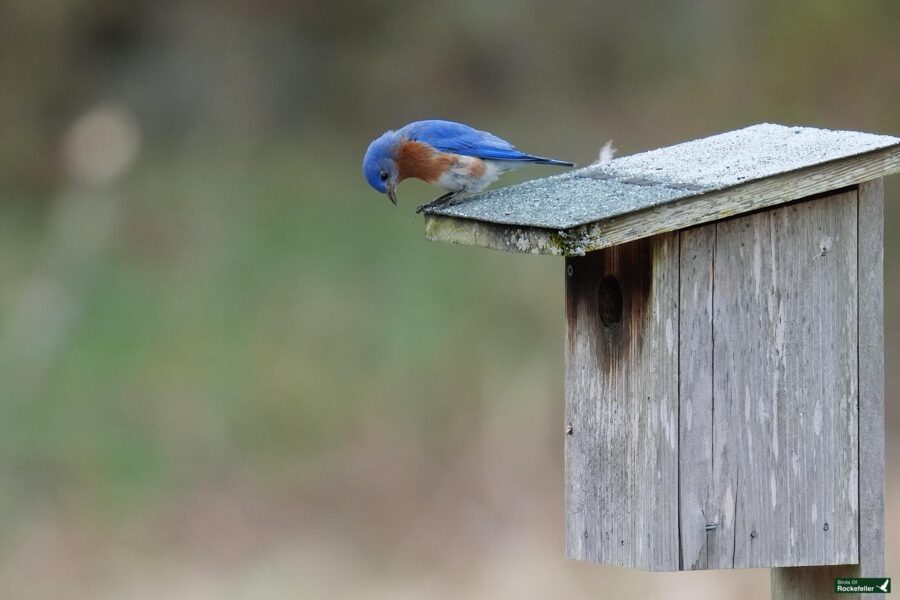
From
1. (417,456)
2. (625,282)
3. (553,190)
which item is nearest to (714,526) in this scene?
(625,282)

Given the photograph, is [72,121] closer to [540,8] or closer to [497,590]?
[540,8]

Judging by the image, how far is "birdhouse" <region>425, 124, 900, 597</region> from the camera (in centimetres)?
318

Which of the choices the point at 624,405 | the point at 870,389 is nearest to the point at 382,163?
the point at 624,405

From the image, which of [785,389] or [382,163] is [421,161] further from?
[785,389]

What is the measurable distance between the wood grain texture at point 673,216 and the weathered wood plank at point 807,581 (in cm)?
90

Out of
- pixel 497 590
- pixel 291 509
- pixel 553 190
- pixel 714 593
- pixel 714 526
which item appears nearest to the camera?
pixel 714 526

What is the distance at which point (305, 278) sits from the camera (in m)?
7.96

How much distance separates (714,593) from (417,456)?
1.83m

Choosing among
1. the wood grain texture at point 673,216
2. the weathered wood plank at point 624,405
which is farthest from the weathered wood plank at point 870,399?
the weathered wood plank at point 624,405

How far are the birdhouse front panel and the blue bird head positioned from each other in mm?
1323

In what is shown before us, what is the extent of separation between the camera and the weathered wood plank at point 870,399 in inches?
131

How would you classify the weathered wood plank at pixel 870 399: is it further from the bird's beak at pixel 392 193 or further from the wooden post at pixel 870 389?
the bird's beak at pixel 392 193

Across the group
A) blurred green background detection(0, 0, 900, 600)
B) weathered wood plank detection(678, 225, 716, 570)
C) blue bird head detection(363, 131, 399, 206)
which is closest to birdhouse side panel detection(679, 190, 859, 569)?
weathered wood plank detection(678, 225, 716, 570)

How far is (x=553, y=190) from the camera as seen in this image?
135 inches
